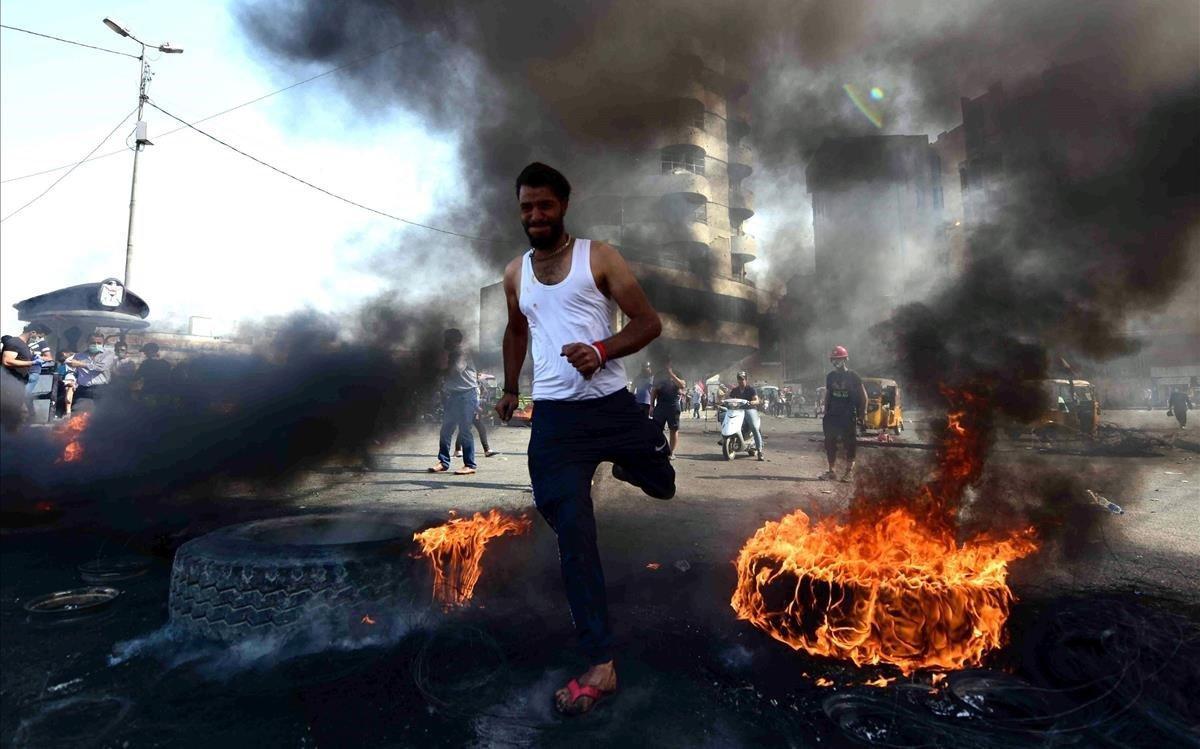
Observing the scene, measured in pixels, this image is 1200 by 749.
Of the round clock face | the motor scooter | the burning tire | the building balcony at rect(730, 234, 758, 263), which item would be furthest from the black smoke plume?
the building balcony at rect(730, 234, 758, 263)

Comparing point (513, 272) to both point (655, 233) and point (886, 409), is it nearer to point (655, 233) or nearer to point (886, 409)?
point (655, 233)

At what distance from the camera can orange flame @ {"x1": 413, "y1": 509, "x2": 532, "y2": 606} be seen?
2.74m

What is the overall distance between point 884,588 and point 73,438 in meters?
7.55

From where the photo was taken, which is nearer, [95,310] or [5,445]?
[5,445]

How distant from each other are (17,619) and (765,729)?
335 cm

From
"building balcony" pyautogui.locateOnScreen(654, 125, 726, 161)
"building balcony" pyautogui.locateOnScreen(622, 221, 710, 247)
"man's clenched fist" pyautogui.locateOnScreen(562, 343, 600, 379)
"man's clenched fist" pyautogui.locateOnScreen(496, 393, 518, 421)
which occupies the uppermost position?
"building balcony" pyautogui.locateOnScreen(654, 125, 726, 161)

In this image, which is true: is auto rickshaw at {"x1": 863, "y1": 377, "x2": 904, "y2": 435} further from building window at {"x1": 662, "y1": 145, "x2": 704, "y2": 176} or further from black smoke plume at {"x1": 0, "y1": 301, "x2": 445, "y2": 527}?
black smoke plume at {"x1": 0, "y1": 301, "x2": 445, "y2": 527}

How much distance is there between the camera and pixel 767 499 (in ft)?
19.5

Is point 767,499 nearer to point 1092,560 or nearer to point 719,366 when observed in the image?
point 1092,560

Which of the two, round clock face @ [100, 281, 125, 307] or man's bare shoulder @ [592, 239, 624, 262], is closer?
man's bare shoulder @ [592, 239, 624, 262]

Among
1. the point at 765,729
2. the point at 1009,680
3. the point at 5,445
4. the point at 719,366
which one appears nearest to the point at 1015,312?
the point at 1009,680

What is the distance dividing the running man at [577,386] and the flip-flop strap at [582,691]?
143mm

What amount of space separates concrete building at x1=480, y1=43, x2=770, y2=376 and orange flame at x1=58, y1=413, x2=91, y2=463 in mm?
5664

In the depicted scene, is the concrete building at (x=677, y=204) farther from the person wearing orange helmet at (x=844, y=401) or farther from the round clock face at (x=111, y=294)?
the round clock face at (x=111, y=294)
